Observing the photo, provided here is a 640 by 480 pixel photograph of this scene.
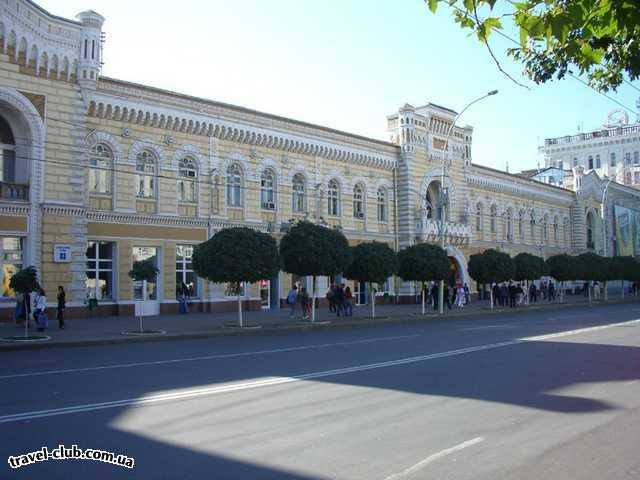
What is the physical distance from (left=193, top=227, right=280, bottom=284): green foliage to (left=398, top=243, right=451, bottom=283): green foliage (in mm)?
9715

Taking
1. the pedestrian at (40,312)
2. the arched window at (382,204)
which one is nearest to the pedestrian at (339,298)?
the arched window at (382,204)

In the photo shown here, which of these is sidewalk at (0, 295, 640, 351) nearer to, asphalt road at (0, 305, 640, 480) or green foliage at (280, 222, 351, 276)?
green foliage at (280, 222, 351, 276)

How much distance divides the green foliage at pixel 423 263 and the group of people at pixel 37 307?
15.9m

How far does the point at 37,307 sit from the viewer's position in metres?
21.0

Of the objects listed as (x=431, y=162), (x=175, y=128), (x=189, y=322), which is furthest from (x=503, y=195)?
(x=189, y=322)

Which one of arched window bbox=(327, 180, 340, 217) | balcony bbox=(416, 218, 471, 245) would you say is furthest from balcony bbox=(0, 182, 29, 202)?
balcony bbox=(416, 218, 471, 245)

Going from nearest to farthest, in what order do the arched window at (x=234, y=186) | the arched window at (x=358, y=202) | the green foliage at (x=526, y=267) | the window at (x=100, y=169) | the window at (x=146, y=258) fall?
the window at (x=100, y=169)
the window at (x=146, y=258)
the arched window at (x=234, y=186)
the arched window at (x=358, y=202)
the green foliage at (x=526, y=267)

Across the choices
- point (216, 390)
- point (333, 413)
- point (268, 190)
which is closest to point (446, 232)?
point (268, 190)

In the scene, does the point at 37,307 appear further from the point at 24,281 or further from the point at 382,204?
the point at 382,204

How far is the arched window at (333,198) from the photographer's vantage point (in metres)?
38.4

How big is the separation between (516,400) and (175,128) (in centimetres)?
2429

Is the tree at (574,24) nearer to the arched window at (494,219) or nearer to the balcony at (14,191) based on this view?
the balcony at (14,191)

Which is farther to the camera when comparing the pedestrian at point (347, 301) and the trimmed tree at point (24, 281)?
the pedestrian at point (347, 301)

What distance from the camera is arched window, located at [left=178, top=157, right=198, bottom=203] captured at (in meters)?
30.6
